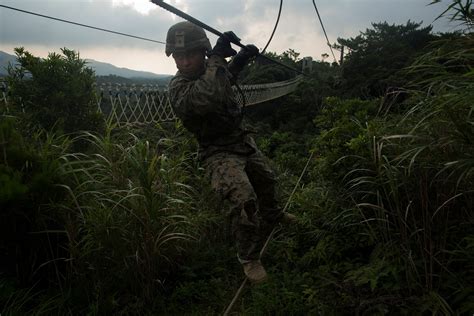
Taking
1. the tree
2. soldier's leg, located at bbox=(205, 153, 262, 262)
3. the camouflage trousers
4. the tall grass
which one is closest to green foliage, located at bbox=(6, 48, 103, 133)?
the camouflage trousers

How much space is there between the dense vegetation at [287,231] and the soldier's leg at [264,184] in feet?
0.69

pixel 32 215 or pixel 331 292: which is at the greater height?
pixel 32 215

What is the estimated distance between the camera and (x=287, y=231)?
3447 millimetres

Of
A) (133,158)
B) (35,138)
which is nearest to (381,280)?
(133,158)

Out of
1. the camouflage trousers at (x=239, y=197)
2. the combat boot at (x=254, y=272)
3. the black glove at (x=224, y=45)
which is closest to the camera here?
the combat boot at (x=254, y=272)

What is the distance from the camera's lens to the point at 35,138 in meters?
2.80

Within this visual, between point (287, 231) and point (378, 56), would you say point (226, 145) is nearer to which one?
point (287, 231)

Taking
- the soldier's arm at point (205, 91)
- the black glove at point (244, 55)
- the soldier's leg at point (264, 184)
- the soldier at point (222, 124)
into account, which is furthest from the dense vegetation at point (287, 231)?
the black glove at point (244, 55)

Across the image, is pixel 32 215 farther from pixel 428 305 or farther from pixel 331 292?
pixel 428 305

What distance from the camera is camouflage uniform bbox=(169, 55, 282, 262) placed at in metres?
2.71

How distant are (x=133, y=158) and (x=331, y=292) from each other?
1.55m

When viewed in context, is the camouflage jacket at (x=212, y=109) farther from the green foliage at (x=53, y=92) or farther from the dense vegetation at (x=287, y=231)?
the green foliage at (x=53, y=92)

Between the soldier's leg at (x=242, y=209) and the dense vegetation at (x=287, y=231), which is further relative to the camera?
the soldier's leg at (x=242, y=209)

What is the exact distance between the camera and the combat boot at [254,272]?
2601mm
